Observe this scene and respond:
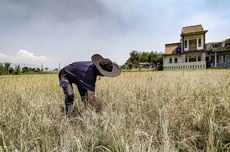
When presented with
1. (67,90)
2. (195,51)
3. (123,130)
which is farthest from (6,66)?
(123,130)

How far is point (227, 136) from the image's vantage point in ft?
Answer: 8.45

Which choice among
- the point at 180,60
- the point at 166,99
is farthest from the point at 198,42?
the point at 166,99

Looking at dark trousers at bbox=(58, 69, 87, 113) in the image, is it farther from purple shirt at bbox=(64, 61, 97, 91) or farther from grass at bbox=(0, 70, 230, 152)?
grass at bbox=(0, 70, 230, 152)

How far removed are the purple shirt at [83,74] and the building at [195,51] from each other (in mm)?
24786

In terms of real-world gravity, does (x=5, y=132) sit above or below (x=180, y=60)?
below

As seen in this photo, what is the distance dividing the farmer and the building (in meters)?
24.8

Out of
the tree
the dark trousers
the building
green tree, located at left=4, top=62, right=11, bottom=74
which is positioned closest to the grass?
the dark trousers

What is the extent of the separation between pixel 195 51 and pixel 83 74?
90.1 feet

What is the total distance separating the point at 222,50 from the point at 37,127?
30646 mm

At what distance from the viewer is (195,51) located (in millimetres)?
28844

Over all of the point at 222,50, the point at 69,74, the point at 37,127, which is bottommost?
the point at 37,127

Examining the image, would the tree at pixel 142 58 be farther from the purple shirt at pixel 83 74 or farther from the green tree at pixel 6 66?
the purple shirt at pixel 83 74

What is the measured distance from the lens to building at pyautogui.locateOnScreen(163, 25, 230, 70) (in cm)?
2864

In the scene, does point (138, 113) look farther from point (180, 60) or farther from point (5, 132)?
point (180, 60)
